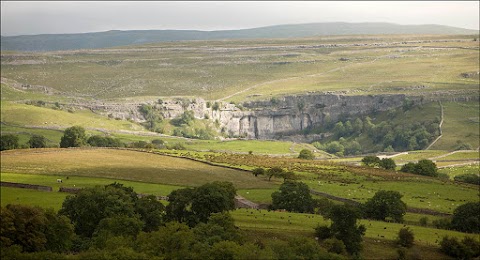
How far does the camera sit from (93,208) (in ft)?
187

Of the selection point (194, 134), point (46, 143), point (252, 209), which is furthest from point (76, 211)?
point (194, 134)

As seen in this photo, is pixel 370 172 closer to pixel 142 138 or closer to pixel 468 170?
pixel 468 170

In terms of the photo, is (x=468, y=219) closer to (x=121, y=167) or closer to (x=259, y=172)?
(x=259, y=172)

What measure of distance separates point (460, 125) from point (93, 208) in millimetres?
140164


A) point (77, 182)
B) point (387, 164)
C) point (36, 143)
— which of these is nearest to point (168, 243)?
point (77, 182)

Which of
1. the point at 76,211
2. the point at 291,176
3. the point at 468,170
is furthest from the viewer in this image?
the point at 468,170

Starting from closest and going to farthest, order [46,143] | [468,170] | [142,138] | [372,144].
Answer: [468,170] → [46,143] → [142,138] → [372,144]

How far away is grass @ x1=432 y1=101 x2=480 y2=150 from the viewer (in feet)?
534

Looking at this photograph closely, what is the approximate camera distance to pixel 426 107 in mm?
192000

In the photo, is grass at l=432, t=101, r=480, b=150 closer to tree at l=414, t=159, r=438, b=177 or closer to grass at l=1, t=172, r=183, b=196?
tree at l=414, t=159, r=438, b=177

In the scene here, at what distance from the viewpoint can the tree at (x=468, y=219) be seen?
64.9 metres

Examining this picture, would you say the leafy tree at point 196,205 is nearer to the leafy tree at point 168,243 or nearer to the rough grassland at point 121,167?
the leafy tree at point 168,243

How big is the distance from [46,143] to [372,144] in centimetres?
9581

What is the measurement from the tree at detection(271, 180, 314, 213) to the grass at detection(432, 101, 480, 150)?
100685 mm
